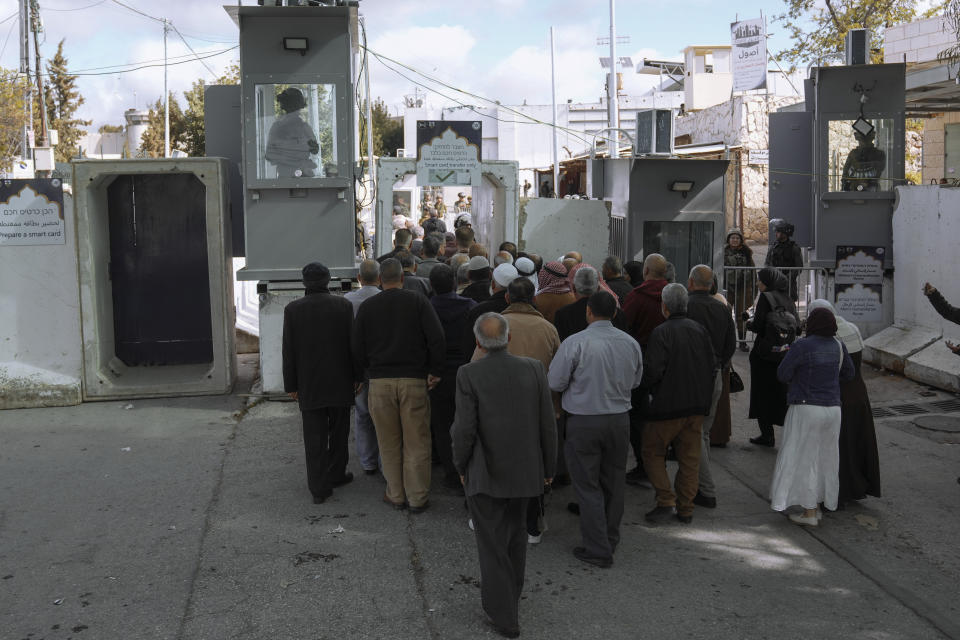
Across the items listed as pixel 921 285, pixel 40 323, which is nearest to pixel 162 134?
pixel 40 323

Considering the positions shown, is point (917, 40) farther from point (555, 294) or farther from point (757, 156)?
point (555, 294)

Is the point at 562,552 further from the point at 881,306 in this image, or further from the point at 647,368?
the point at 881,306

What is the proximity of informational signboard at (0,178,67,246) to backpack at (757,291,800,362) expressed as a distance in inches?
296

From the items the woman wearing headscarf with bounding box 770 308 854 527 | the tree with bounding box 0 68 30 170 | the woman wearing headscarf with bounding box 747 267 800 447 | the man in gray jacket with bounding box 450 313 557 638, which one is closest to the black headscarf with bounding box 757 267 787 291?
the woman wearing headscarf with bounding box 747 267 800 447

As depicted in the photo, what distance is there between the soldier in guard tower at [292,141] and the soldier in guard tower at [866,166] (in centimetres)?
726

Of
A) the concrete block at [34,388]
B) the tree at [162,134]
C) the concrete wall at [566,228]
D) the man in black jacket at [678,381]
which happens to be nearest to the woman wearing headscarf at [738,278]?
the concrete wall at [566,228]

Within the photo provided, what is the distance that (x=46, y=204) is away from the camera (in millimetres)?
9797

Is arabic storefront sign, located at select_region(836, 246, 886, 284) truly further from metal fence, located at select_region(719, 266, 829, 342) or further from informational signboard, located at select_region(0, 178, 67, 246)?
informational signboard, located at select_region(0, 178, 67, 246)

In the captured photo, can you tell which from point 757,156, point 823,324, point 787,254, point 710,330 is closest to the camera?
point 823,324

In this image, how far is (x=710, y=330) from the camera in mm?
7062

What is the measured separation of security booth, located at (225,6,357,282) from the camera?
31.6 ft

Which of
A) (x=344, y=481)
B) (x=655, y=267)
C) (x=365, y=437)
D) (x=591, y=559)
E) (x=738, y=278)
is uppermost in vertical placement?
(x=655, y=267)

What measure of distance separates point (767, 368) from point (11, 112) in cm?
3694

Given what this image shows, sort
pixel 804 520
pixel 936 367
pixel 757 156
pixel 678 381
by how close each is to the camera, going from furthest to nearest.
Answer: pixel 757 156, pixel 936 367, pixel 804 520, pixel 678 381
